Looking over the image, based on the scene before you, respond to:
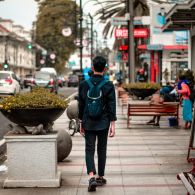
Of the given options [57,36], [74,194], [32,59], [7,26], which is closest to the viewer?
[74,194]

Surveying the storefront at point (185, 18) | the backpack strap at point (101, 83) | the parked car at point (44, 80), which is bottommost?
the parked car at point (44, 80)

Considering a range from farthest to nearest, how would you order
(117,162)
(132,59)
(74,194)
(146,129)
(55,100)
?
(132,59), (146,129), (117,162), (55,100), (74,194)

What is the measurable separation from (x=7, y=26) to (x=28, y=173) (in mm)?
120936

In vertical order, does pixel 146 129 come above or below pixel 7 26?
below

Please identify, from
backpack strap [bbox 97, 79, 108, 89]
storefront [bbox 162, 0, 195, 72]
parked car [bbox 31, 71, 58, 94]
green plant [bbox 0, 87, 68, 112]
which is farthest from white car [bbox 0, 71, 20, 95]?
backpack strap [bbox 97, 79, 108, 89]

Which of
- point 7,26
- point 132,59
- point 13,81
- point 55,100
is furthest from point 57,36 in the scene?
point 55,100

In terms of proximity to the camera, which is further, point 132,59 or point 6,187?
point 132,59

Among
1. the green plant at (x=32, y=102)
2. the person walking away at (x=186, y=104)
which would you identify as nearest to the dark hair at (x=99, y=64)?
the green plant at (x=32, y=102)

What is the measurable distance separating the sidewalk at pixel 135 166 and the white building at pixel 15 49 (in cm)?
8279

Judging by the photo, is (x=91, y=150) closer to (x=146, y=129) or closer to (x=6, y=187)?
(x=6, y=187)

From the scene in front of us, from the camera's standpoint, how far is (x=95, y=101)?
305 inches

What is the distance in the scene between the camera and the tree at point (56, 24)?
336 ft

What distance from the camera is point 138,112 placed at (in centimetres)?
1638

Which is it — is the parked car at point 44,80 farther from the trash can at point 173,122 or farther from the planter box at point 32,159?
the planter box at point 32,159
